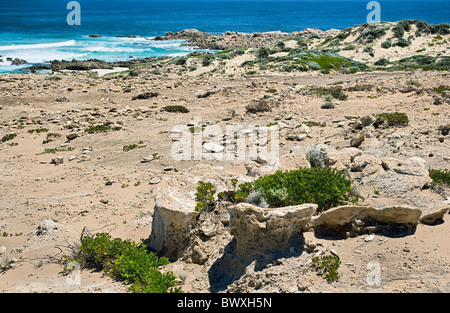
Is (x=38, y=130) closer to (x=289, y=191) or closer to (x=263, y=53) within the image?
(x=289, y=191)

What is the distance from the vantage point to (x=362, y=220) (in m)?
6.96

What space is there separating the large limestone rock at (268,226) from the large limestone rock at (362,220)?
66cm

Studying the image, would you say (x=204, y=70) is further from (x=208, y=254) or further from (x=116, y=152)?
(x=208, y=254)

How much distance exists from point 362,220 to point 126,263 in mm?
4371

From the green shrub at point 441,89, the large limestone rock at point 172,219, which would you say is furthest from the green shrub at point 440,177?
the green shrub at point 441,89

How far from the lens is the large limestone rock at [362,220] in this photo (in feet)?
22.1

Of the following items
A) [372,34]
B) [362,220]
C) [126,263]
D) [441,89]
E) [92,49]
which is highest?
[92,49]

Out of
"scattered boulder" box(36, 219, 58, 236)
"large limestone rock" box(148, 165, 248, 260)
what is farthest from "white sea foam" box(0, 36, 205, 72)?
"large limestone rock" box(148, 165, 248, 260)

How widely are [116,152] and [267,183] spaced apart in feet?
29.5

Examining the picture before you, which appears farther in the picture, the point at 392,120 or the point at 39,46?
the point at 39,46

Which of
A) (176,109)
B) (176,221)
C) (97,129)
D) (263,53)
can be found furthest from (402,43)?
(176,221)

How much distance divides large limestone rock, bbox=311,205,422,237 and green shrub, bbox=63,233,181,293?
9.63 ft

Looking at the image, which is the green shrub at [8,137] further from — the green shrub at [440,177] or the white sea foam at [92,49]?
the white sea foam at [92,49]

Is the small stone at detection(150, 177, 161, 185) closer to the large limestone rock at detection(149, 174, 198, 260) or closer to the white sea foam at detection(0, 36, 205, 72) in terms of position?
the large limestone rock at detection(149, 174, 198, 260)
